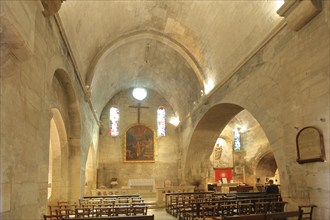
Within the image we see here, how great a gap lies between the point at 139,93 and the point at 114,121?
2634 mm

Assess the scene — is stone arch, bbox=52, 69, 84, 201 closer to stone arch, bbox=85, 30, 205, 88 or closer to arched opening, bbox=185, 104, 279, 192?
stone arch, bbox=85, 30, 205, 88

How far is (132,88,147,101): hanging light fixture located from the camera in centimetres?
2206

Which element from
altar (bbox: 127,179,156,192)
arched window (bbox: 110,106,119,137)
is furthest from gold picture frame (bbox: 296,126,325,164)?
arched window (bbox: 110,106,119,137)

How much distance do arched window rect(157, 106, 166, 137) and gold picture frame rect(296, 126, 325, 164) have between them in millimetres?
14912

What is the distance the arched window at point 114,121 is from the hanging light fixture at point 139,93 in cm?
159

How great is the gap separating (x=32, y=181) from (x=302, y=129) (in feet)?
18.5

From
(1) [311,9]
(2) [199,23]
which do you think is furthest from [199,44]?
(1) [311,9]

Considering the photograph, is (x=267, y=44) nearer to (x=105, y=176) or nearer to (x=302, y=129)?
(x=302, y=129)

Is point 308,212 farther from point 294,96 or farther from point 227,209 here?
point 294,96

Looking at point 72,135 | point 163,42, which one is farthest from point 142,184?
point 72,135

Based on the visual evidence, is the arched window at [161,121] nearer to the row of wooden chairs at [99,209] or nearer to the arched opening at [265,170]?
the arched opening at [265,170]

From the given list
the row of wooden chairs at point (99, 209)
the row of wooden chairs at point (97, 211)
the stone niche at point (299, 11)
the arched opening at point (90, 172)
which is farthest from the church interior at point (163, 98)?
the row of wooden chairs at point (99, 209)

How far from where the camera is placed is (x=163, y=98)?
22156 millimetres

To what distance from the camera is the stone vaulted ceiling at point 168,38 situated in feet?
31.5
